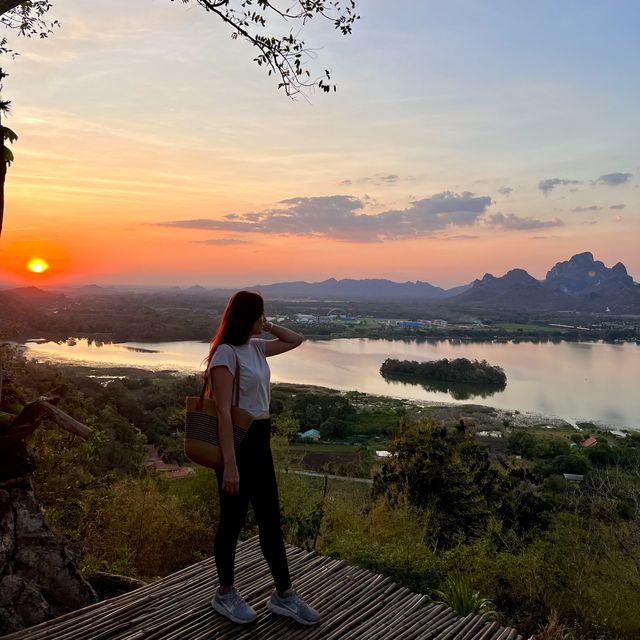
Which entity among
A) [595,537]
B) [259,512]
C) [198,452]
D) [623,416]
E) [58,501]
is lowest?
[623,416]

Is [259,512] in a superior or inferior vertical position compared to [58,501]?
superior

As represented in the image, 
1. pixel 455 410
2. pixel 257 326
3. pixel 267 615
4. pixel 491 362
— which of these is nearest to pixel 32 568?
pixel 267 615

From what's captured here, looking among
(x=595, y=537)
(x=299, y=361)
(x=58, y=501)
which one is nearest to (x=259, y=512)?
(x=58, y=501)

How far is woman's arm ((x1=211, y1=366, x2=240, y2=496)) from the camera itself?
1.92 m

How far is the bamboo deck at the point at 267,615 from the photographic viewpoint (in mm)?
2053

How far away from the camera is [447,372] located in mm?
35438

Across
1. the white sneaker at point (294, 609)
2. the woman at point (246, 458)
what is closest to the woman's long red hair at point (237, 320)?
the woman at point (246, 458)

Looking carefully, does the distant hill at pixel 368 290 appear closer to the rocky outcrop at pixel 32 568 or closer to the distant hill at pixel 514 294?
the distant hill at pixel 514 294

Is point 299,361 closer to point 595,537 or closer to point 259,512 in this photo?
point 595,537

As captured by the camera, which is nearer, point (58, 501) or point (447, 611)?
point (447, 611)

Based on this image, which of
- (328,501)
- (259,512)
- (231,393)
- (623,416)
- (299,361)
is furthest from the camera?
(299,361)

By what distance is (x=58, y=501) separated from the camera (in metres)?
→ 4.71

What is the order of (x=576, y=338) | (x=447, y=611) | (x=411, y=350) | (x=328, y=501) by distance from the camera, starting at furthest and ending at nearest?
1. (x=576, y=338)
2. (x=411, y=350)
3. (x=328, y=501)
4. (x=447, y=611)

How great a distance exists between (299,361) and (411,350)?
13507 mm
